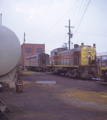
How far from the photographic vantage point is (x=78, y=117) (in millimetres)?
4914

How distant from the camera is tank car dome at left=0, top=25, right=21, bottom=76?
310 inches

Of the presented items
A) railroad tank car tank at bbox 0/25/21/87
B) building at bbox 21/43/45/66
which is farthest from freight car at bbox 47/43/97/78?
building at bbox 21/43/45/66

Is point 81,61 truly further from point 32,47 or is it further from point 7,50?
point 32,47

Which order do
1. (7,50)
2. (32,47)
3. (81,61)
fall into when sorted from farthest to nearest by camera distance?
(32,47) → (81,61) → (7,50)

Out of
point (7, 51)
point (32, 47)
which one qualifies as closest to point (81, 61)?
point (7, 51)

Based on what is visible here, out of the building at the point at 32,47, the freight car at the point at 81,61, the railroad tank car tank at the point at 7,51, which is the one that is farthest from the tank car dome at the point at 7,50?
the building at the point at 32,47

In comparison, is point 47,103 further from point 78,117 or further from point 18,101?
point 78,117

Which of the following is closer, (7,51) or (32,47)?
(7,51)

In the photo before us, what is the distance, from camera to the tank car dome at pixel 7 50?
310 inches

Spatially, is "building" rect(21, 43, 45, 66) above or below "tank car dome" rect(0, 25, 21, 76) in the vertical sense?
above

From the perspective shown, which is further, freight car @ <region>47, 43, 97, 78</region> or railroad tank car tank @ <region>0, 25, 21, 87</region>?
freight car @ <region>47, 43, 97, 78</region>


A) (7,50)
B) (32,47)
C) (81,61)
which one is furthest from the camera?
(32,47)

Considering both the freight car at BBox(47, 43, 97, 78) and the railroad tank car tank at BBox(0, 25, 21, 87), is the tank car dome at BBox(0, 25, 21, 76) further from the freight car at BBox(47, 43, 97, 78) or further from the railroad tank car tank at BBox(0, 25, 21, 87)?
the freight car at BBox(47, 43, 97, 78)

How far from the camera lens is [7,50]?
796 centimetres
